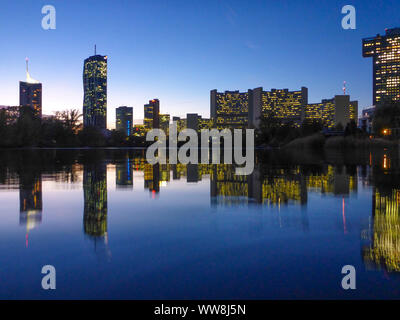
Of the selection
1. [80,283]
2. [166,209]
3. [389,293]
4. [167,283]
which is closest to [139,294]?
[167,283]

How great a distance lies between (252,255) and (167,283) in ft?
4.60

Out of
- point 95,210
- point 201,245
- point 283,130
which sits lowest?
point 201,245

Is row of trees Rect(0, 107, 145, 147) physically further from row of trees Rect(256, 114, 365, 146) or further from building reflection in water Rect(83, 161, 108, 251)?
building reflection in water Rect(83, 161, 108, 251)

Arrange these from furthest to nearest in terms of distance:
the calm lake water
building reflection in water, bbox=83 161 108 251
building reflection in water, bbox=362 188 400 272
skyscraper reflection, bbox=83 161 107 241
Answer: skyscraper reflection, bbox=83 161 107 241, building reflection in water, bbox=83 161 108 251, building reflection in water, bbox=362 188 400 272, the calm lake water

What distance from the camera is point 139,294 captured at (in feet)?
11.4

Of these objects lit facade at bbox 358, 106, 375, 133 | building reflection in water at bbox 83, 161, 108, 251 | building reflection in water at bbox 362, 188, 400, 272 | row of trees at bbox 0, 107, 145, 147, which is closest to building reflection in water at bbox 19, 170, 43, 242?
building reflection in water at bbox 83, 161, 108, 251

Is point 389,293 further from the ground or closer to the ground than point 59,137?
closer to the ground

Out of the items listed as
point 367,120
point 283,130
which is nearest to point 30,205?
point 283,130

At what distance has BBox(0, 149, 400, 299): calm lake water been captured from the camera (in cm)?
361

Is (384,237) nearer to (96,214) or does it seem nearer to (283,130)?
(96,214)

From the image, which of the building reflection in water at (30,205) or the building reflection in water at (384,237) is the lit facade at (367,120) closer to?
the building reflection in water at (384,237)

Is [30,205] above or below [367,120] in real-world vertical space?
below

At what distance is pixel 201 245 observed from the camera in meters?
5.13
